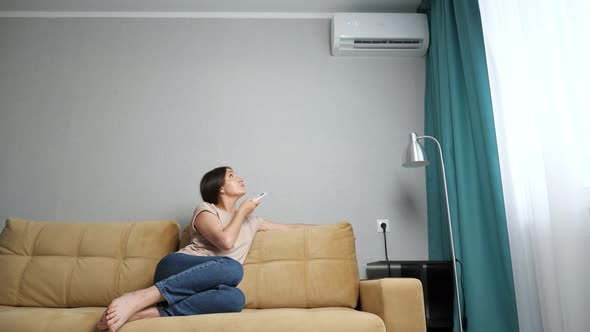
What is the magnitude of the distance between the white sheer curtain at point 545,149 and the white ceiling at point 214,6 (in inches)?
44.6

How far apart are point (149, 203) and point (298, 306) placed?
125 cm

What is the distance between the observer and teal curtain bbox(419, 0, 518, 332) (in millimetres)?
1913

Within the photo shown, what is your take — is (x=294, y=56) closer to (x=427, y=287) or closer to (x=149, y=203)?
(x=149, y=203)

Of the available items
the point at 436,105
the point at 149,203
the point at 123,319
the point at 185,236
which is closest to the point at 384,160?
the point at 436,105

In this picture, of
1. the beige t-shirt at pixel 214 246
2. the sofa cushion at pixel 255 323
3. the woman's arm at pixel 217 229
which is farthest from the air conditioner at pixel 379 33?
the sofa cushion at pixel 255 323

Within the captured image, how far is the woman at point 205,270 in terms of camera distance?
5.25 ft

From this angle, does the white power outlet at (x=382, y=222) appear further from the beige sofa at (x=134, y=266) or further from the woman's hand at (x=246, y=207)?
the woman's hand at (x=246, y=207)

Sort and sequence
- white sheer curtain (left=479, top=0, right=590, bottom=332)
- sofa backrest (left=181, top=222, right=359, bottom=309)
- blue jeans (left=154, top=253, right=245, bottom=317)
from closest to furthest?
white sheer curtain (left=479, top=0, right=590, bottom=332)
blue jeans (left=154, top=253, right=245, bottom=317)
sofa backrest (left=181, top=222, right=359, bottom=309)

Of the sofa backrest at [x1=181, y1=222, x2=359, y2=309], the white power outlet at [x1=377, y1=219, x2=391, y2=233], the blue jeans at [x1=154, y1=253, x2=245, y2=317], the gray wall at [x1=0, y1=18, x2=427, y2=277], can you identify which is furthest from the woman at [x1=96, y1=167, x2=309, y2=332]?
the white power outlet at [x1=377, y1=219, x2=391, y2=233]

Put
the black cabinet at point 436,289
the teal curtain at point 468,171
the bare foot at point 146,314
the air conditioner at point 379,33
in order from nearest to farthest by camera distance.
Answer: the bare foot at point 146,314, the teal curtain at point 468,171, the black cabinet at point 436,289, the air conditioner at point 379,33

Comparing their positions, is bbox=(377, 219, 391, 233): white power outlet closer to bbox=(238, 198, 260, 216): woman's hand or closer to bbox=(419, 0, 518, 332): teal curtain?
bbox=(419, 0, 518, 332): teal curtain

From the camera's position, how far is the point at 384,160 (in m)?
2.77

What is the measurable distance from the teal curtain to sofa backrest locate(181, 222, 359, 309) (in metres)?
0.60

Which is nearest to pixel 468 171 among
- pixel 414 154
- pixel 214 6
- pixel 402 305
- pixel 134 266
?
pixel 414 154
